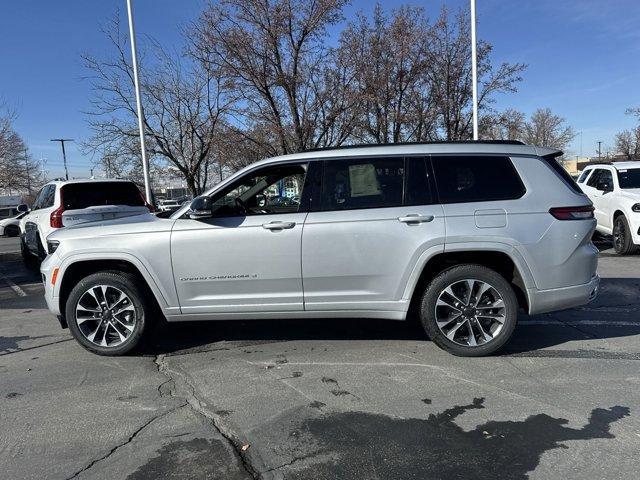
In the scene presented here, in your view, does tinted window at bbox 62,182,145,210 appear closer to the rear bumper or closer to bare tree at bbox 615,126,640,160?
the rear bumper

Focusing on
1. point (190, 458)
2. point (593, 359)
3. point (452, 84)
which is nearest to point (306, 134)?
point (452, 84)

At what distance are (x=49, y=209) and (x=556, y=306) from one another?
8.75 metres

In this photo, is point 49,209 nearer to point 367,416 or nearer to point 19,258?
point 19,258

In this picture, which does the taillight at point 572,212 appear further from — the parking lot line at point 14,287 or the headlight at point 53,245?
the parking lot line at point 14,287

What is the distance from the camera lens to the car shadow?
17.0 feet

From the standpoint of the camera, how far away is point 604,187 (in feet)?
37.3

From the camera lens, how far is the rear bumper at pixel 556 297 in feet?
14.7

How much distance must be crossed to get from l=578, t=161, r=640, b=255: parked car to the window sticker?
7.87m

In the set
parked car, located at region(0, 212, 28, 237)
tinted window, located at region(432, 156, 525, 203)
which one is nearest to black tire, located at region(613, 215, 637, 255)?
tinted window, located at region(432, 156, 525, 203)

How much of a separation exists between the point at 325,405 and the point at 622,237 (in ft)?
30.5

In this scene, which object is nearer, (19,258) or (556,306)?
(556,306)

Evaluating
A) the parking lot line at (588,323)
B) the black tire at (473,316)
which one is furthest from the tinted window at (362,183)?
the parking lot line at (588,323)

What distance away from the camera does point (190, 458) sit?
3.09 metres

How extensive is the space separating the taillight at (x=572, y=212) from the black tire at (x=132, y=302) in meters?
3.83
